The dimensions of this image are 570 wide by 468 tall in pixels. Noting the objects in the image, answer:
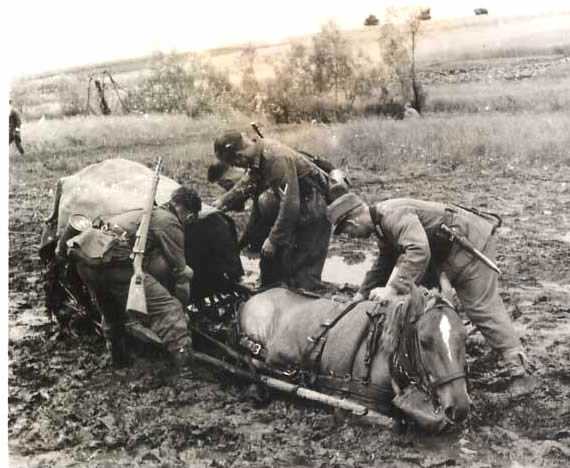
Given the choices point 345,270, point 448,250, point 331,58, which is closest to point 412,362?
point 448,250

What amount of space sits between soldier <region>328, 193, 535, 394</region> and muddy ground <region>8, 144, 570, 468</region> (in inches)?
8.9

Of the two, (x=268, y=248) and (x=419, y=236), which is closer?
(x=419, y=236)

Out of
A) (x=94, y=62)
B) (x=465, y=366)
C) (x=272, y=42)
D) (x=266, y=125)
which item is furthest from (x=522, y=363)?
(x=94, y=62)

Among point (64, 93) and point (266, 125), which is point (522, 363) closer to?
point (266, 125)

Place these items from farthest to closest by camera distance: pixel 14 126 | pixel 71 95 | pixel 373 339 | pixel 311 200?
pixel 71 95 < pixel 14 126 < pixel 311 200 < pixel 373 339

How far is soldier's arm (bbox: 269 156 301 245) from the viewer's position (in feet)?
14.7

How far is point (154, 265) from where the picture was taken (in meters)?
4.27

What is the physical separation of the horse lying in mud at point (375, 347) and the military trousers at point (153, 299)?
13.0 inches

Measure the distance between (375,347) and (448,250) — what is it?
0.68m

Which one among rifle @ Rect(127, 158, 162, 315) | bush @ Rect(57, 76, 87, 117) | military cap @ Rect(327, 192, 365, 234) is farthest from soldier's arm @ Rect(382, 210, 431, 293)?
bush @ Rect(57, 76, 87, 117)

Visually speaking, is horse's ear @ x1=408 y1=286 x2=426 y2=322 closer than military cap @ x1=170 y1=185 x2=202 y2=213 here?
Yes

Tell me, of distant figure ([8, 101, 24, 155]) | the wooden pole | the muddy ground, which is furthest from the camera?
distant figure ([8, 101, 24, 155])

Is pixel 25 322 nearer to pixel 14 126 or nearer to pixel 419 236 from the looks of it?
pixel 14 126

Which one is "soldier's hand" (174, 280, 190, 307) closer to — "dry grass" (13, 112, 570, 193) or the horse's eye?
"dry grass" (13, 112, 570, 193)
